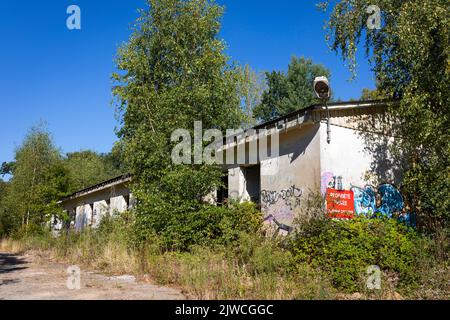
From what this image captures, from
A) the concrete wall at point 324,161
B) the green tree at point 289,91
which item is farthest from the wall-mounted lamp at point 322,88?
the green tree at point 289,91

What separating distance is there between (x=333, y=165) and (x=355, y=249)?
2800 millimetres

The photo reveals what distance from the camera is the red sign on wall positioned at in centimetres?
982

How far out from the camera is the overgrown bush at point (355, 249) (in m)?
7.68

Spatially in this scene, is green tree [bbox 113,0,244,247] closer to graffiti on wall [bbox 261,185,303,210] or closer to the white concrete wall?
graffiti on wall [bbox 261,185,303,210]

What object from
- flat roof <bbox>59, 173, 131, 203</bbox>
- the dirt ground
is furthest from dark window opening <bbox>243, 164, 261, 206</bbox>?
flat roof <bbox>59, 173, 131, 203</bbox>

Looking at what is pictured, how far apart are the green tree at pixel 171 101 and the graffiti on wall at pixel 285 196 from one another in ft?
5.29

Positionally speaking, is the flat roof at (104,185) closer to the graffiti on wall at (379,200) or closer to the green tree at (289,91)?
the graffiti on wall at (379,200)

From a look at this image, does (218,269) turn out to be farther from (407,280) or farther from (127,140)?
(127,140)

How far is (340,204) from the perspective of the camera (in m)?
10.0

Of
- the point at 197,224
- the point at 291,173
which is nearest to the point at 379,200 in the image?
the point at 291,173

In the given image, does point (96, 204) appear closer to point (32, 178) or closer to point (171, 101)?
point (32, 178)

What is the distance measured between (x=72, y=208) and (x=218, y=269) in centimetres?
2440

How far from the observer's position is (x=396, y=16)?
461 inches

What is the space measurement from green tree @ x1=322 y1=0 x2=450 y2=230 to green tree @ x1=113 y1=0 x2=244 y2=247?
208 inches
